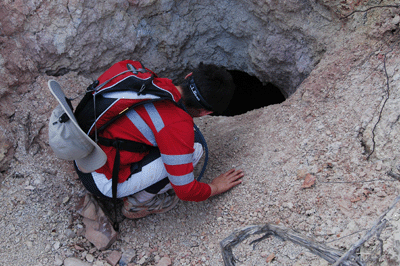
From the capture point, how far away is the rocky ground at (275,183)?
1.60m

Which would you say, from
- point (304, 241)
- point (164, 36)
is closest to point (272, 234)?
point (304, 241)

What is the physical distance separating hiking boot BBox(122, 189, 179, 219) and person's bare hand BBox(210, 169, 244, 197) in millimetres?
365

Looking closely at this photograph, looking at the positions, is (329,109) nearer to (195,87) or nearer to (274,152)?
(274,152)

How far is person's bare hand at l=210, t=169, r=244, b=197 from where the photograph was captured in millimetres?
2092

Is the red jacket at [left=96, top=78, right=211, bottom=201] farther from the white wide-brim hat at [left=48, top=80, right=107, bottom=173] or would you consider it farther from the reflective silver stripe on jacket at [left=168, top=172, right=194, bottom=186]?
the white wide-brim hat at [left=48, top=80, right=107, bottom=173]

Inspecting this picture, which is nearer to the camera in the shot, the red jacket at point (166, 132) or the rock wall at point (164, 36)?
the red jacket at point (166, 132)

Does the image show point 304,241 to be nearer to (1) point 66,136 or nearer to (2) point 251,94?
(1) point 66,136

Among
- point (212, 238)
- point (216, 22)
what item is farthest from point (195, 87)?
point (216, 22)

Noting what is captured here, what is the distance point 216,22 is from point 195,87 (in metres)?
1.88

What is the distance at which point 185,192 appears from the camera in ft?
5.97

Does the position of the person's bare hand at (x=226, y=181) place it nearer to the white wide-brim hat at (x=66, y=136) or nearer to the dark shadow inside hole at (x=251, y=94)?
the white wide-brim hat at (x=66, y=136)

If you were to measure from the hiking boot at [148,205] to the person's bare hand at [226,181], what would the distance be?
1.20 ft

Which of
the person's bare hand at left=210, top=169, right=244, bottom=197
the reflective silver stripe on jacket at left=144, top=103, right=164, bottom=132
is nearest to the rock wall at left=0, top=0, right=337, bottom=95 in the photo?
the reflective silver stripe on jacket at left=144, top=103, right=164, bottom=132

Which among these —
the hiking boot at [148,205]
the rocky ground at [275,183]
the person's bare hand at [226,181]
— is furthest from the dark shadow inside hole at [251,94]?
the hiking boot at [148,205]
